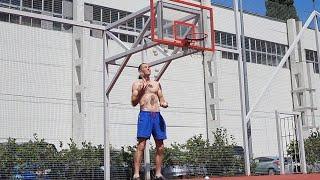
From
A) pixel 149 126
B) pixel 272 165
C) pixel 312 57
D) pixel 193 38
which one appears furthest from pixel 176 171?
pixel 312 57

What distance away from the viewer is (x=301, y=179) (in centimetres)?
714

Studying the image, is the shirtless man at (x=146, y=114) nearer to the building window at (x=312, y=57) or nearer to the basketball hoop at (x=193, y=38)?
the basketball hoop at (x=193, y=38)

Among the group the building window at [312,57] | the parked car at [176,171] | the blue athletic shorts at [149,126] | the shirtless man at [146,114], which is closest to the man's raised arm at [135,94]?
the shirtless man at [146,114]

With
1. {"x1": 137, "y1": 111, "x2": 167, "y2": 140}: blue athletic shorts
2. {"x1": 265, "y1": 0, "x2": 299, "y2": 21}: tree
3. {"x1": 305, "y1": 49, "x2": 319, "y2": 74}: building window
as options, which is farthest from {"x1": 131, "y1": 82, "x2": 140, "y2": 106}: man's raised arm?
{"x1": 265, "y1": 0, "x2": 299, "y2": 21}: tree

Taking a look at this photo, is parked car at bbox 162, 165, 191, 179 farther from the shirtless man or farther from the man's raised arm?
the man's raised arm

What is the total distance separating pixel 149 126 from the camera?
7.13 metres

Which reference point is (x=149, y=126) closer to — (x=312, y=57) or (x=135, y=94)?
(x=135, y=94)

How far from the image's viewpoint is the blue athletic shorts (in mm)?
7098

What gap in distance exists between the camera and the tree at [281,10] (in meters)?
41.8

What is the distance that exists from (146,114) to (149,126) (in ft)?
0.61

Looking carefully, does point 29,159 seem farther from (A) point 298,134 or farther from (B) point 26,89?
(A) point 298,134

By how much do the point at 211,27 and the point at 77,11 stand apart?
14571 mm

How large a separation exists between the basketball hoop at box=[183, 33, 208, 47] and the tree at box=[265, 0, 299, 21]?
112 ft

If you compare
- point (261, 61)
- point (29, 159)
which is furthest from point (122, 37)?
point (261, 61)
